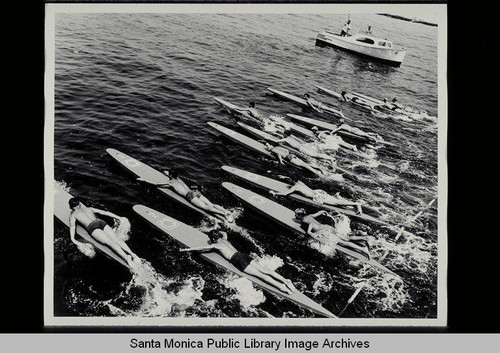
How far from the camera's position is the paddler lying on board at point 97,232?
647 centimetres

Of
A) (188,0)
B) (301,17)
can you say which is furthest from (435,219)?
(188,0)

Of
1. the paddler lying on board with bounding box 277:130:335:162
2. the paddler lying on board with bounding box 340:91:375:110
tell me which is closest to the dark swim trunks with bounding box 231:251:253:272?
the paddler lying on board with bounding box 277:130:335:162

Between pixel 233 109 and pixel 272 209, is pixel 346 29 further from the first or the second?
pixel 272 209

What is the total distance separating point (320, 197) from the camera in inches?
306

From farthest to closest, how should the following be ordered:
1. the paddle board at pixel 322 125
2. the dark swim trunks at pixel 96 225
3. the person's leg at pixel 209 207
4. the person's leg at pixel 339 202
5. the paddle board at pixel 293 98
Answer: the paddle board at pixel 293 98, the paddle board at pixel 322 125, the person's leg at pixel 339 202, the person's leg at pixel 209 207, the dark swim trunks at pixel 96 225

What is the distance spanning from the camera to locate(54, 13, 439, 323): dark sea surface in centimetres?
636

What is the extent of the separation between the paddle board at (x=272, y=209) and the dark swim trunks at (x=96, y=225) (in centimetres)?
255

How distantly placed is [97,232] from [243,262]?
2.64 meters

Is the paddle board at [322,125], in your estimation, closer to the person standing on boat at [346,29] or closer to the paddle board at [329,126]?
the paddle board at [329,126]

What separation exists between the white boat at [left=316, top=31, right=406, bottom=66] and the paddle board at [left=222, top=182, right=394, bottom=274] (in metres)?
4.41

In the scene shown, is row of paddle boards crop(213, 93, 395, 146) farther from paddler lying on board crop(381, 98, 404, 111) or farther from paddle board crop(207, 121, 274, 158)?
paddler lying on board crop(381, 98, 404, 111)

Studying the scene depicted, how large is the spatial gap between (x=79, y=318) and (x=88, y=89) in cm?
508
